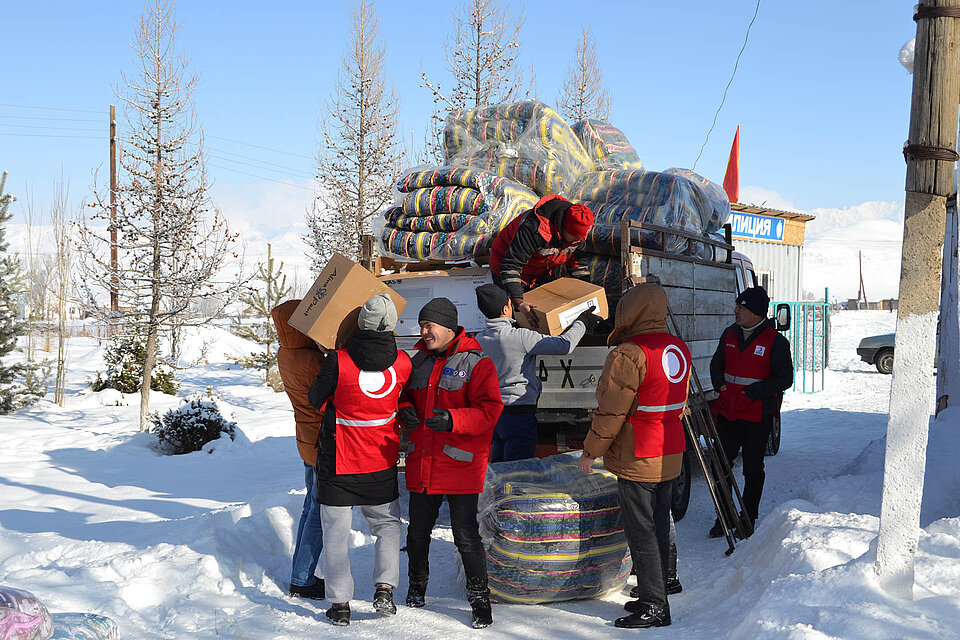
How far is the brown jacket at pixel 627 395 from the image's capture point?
421cm

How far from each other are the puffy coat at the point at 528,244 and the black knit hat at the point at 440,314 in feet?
4.36

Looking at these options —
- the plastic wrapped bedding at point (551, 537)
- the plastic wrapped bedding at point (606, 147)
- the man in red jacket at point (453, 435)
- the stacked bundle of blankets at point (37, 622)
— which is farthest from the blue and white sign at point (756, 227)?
the stacked bundle of blankets at point (37, 622)

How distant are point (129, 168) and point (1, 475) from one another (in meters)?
6.08

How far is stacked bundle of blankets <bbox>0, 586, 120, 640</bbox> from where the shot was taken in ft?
9.21

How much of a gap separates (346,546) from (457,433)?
2.84ft

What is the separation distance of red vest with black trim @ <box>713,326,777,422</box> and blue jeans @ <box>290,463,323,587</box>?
10.6 feet

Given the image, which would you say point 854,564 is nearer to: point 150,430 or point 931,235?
point 931,235

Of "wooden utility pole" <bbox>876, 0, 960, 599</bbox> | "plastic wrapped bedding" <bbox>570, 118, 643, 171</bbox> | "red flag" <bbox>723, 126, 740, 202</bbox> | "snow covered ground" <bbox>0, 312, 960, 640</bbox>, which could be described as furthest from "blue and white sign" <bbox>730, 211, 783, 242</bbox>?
"wooden utility pole" <bbox>876, 0, 960, 599</bbox>

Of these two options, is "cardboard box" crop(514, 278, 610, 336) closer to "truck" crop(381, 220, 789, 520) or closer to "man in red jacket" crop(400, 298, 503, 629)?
"truck" crop(381, 220, 789, 520)

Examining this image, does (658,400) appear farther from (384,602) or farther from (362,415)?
(384,602)

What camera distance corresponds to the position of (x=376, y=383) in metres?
4.20

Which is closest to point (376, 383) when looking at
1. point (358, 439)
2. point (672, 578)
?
point (358, 439)

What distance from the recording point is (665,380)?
4.27 metres

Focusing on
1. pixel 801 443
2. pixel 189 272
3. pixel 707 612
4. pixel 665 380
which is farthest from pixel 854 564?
pixel 189 272
